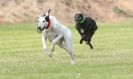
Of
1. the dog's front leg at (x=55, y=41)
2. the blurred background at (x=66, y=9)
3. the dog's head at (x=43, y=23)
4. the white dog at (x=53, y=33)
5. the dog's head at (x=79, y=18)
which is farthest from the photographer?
the blurred background at (x=66, y=9)

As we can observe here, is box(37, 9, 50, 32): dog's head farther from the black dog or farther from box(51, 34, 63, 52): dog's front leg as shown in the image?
the black dog

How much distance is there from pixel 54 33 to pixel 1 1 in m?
40.7

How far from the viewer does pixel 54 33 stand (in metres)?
16.8

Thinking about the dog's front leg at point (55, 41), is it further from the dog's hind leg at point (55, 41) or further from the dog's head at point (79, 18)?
the dog's head at point (79, 18)

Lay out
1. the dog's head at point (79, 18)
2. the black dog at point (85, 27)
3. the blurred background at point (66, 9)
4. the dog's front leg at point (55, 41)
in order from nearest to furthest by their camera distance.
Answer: the dog's front leg at point (55, 41), the dog's head at point (79, 18), the black dog at point (85, 27), the blurred background at point (66, 9)

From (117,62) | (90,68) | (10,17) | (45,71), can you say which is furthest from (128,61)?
(10,17)

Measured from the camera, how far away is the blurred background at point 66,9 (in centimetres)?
5553

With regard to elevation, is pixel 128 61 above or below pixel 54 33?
below

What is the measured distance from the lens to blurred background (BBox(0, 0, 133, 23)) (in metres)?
55.5

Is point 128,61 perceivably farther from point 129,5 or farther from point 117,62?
point 129,5

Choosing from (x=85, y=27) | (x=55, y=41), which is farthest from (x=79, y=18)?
(x=55, y=41)

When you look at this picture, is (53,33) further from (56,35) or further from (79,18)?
(79,18)

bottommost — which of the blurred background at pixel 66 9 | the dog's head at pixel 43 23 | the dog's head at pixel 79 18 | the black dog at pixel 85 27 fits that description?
the blurred background at pixel 66 9

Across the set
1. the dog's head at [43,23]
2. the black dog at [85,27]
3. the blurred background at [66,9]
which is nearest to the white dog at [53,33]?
the dog's head at [43,23]
